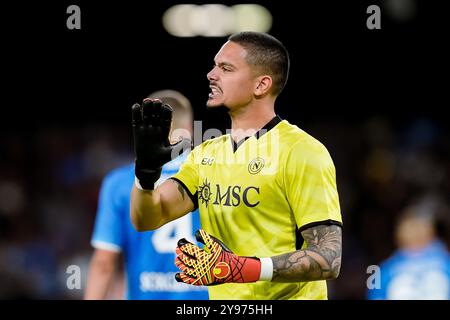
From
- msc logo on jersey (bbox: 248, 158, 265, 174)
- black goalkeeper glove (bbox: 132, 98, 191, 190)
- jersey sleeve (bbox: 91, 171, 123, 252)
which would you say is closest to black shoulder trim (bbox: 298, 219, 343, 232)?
msc logo on jersey (bbox: 248, 158, 265, 174)

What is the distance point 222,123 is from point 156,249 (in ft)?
7.76

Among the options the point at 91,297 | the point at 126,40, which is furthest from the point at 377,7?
the point at 91,297

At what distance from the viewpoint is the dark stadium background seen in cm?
920

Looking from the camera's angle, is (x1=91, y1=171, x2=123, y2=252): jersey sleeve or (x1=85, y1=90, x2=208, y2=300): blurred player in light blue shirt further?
(x1=91, y1=171, x2=123, y2=252): jersey sleeve

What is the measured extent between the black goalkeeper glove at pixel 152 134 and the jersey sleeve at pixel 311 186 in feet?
1.83

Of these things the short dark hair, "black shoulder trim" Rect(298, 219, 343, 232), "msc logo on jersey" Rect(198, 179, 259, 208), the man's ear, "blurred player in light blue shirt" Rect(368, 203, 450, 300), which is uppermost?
the short dark hair

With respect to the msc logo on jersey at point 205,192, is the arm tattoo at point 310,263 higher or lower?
lower

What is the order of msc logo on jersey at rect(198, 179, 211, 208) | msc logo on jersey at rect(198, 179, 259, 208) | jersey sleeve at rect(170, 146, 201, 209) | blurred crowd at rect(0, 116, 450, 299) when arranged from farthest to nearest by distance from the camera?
blurred crowd at rect(0, 116, 450, 299)
jersey sleeve at rect(170, 146, 201, 209)
msc logo on jersey at rect(198, 179, 211, 208)
msc logo on jersey at rect(198, 179, 259, 208)

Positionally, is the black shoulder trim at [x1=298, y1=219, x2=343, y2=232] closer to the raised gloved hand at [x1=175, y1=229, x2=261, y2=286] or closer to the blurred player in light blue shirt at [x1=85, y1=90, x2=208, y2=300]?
the raised gloved hand at [x1=175, y1=229, x2=261, y2=286]

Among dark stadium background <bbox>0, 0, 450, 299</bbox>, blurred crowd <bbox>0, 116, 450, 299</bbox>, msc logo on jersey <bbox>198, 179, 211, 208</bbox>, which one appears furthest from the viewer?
dark stadium background <bbox>0, 0, 450, 299</bbox>

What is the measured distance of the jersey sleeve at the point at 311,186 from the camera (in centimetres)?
379

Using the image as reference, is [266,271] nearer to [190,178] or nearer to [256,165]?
[256,165]

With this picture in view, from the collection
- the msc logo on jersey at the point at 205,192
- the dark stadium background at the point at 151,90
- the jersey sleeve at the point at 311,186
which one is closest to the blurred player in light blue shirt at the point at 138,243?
the msc logo on jersey at the point at 205,192

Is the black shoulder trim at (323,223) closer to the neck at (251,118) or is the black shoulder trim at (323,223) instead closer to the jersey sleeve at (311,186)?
the jersey sleeve at (311,186)
